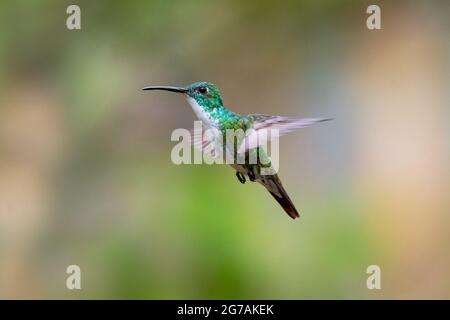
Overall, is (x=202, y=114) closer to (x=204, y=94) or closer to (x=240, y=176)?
(x=204, y=94)

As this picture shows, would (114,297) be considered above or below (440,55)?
below

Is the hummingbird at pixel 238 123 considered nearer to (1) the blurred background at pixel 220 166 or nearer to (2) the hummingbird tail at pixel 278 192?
(2) the hummingbird tail at pixel 278 192

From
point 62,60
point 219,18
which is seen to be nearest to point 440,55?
point 219,18

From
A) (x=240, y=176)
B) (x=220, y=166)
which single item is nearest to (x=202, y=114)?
(x=240, y=176)

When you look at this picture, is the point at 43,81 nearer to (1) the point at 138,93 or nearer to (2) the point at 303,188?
(1) the point at 138,93

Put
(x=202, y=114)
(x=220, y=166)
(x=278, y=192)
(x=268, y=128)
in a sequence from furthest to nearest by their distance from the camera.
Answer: (x=220, y=166) < (x=278, y=192) < (x=202, y=114) < (x=268, y=128)

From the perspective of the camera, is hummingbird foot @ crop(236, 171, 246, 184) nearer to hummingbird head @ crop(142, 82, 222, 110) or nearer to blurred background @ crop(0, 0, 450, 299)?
hummingbird head @ crop(142, 82, 222, 110)
